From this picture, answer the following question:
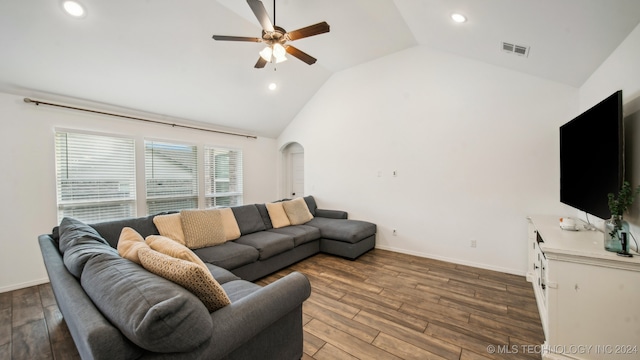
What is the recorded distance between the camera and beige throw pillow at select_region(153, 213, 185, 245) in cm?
295

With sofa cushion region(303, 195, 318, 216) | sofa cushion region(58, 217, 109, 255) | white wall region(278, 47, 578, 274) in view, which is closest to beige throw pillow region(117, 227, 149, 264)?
sofa cushion region(58, 217, 109, 255)

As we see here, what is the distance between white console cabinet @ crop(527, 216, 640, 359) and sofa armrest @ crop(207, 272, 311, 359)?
5.59ft

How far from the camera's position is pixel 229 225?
349cm

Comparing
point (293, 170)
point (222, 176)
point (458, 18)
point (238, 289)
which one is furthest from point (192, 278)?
point (293, 170)

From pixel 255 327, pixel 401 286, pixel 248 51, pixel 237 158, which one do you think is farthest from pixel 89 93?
pixel 401 286

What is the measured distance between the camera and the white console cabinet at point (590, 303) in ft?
5.14

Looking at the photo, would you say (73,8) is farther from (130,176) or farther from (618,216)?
(618,216)

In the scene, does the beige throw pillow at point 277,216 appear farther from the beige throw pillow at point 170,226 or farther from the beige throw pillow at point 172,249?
the beige throw pillow at point 172,249

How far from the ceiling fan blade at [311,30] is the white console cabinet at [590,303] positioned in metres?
2.46

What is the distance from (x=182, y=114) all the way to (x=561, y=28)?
15.9 ft

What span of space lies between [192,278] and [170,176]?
3784mm

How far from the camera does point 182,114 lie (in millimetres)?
4348

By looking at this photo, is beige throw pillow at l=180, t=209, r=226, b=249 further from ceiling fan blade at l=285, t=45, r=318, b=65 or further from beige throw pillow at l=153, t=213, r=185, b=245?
ceiling fan blade at l=285, t=45, r=318, b=65

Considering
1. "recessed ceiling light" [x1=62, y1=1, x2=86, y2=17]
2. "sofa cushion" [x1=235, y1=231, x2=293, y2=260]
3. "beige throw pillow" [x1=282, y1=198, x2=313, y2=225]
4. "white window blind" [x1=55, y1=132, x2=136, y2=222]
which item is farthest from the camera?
"beige throw pillow" [x1=282, y1=198, x2=313, y2=225]
